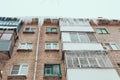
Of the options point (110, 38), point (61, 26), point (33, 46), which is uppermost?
point (61, 26)

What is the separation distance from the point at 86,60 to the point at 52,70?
2167 millimetres

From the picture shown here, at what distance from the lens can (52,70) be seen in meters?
10.9

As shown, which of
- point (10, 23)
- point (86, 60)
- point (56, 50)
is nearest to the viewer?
point (86, 60)

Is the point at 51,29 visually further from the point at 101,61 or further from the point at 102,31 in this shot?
the point at 101,61

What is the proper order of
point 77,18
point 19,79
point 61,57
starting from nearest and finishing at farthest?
point 19,79, point 61,57, point 77,18

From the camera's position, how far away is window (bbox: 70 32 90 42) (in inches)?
499

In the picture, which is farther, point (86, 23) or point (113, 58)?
point (86, 23)

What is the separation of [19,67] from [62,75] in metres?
2.70

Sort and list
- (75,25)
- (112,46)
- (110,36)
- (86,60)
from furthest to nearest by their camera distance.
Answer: (75,25), (110,36), (112,46), (86,60)

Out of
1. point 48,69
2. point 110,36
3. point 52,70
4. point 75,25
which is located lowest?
point 52,70

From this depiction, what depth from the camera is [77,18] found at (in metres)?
16.4

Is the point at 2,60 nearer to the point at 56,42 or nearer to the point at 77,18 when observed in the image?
the point at 56,42

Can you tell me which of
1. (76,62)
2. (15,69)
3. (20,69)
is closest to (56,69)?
(76,62)

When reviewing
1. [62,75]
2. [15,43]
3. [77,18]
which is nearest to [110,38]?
[77,18]
